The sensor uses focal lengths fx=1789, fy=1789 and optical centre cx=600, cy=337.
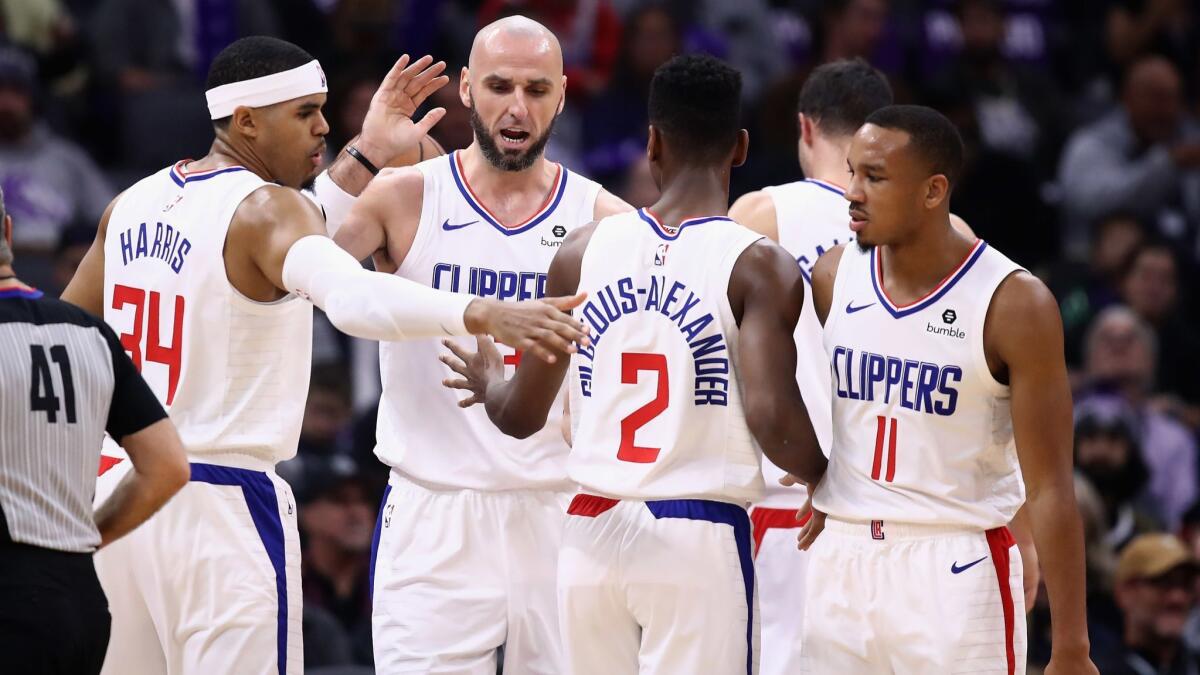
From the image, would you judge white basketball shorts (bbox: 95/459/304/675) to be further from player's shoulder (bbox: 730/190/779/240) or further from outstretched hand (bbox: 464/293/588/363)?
player's shoulder (bbox: 730/190/779/240)

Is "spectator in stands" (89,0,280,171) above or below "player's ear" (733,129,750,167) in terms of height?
above

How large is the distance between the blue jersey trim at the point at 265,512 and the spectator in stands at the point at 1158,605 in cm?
569

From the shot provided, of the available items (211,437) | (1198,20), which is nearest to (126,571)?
(211,437)

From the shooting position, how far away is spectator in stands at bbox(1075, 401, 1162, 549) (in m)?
12.2

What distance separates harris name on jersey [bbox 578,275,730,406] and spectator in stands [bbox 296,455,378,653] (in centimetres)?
474

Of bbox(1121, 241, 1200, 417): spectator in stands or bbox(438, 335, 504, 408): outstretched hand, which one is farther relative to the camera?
bbox(1121, 241, 1200, 417): spectator in stands

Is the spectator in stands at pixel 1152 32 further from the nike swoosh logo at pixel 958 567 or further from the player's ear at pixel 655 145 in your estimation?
the nike swoosh logo at pixel 958 567

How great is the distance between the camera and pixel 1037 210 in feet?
49.1

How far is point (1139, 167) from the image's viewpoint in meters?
15.3

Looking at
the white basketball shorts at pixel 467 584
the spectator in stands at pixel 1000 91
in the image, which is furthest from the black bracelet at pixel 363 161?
the spectator in stands at pixel 1000 91

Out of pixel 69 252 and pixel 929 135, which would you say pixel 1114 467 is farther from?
pixel 69 252

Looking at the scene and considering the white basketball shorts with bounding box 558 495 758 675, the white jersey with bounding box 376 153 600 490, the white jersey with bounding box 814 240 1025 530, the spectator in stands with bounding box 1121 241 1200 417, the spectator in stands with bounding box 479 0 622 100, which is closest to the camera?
the white jersey with bounding box 814 240 1025 530

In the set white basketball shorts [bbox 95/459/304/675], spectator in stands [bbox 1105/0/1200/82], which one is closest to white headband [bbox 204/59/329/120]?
white basketball shorts [bbox 95/459/304/675]

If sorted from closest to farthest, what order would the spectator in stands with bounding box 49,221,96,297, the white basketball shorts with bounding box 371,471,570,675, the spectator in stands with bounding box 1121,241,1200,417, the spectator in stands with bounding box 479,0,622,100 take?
the white basketball shorts with bounding box 371,471,570,675 < the spectator in stands with bounding box 49,221,96,297 < the spectator in stands with bounding box 1121,241,1200,417 < the spectator in stands with bounding box 479,0,622,100
